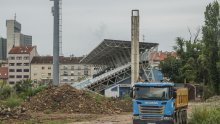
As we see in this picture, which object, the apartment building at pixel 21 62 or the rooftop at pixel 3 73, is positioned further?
the rooftop at pixel 3 73

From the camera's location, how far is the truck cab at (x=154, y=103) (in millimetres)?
26422

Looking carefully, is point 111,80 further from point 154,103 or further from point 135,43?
point 154,103

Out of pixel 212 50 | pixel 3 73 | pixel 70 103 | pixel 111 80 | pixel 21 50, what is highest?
pixel 21 50

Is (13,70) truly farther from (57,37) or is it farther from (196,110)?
(196,110)

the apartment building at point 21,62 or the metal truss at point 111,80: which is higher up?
the apartment building at point 21,62

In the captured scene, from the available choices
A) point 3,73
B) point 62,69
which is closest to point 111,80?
point 62,69

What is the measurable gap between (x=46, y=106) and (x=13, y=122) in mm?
12425

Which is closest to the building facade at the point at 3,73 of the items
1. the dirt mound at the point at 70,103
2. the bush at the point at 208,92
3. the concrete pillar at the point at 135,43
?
the concrete pillar at the point at 135,43

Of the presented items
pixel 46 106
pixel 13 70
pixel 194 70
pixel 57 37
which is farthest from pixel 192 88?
pixel 13 70

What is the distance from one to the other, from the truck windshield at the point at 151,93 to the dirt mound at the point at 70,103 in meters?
19.3

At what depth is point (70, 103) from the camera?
4747 centimetres

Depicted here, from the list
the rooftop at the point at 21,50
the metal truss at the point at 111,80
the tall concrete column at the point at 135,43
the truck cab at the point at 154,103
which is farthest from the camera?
the rooftop at the point at 21,50

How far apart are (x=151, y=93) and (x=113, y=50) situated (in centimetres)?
7701

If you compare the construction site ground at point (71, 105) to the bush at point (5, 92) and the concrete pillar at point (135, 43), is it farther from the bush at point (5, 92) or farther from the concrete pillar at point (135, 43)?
the concrete pillar at point (135, 43)
